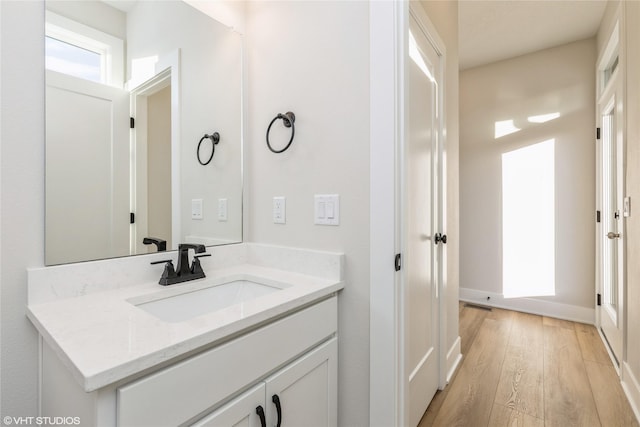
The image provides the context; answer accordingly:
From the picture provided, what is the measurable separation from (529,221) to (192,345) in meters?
3.55

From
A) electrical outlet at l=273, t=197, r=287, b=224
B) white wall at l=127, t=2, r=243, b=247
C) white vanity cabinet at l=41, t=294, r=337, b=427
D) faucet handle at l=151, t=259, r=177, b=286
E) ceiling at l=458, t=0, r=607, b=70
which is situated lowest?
white vanity cabinet at l=41, t=294, r=337, b=427

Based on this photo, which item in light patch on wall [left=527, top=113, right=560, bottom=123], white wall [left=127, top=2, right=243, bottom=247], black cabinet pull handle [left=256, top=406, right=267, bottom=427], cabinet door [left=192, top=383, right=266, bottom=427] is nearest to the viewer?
cabinet door [left=192, top=383, right=266, bottom=427]

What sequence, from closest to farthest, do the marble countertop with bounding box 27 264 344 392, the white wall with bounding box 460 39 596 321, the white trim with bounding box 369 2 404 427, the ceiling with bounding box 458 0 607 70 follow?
the marble countertop with bounding box 27 264 344 392
the white trim with bounding box 369 2 404 427
the ceiling with bounding box 458 0 607 70
the white wall with bounding box 460 39 596 321

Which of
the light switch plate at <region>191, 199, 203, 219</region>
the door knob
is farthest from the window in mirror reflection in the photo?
the door knob

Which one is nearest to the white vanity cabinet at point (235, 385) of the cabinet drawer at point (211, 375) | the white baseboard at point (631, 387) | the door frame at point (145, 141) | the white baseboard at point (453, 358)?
the cabinet drawer at point (211, 375)

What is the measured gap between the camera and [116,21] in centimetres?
113

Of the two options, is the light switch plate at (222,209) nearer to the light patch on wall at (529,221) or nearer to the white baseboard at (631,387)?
the white baseboard at (631,387)

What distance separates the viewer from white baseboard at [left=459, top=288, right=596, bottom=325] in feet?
9.73

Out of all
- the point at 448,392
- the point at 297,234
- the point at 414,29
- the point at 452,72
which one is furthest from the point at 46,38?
the point at 448,392

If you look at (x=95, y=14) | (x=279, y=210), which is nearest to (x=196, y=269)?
(x=279, y=210)

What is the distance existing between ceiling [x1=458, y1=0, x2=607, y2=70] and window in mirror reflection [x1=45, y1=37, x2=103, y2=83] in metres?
2.61

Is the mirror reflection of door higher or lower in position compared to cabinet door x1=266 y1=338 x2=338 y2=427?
higher

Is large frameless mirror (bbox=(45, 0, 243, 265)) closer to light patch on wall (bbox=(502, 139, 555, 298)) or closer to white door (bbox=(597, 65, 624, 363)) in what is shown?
white door (bbox=(597, 65, 624, 363))

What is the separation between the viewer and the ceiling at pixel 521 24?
2.43 m
